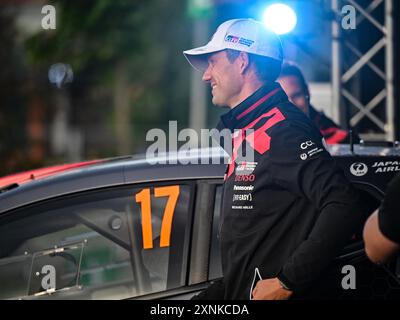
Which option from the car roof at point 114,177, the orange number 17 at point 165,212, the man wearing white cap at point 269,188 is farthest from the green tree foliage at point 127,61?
the man wearing white cap at point 269,188

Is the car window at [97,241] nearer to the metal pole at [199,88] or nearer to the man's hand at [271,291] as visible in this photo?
the man's hand at [271,291]

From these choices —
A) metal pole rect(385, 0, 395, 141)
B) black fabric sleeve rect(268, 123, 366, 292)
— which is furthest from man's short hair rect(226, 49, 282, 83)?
metal pole rect(385, 0, 395, 141)

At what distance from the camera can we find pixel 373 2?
19.1 feet

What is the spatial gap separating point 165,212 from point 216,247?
9.5 inches

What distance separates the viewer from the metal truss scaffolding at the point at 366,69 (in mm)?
5832

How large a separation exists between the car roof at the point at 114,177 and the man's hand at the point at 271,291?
2.37ft

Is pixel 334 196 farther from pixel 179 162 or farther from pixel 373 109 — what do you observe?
pixel 373 109

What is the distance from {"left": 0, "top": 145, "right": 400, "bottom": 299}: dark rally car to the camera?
314 centimetres

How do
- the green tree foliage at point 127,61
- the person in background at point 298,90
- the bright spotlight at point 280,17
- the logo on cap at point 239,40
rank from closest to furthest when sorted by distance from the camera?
the logo on cap at point 239,40, the person in background at point 298,90, the bright spotlight at point 280,17, the green tree foliage at point 127,61

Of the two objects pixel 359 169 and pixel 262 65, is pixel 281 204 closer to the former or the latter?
pixel 262 65

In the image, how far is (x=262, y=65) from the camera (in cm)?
278

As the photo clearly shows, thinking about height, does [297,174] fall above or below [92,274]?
above
